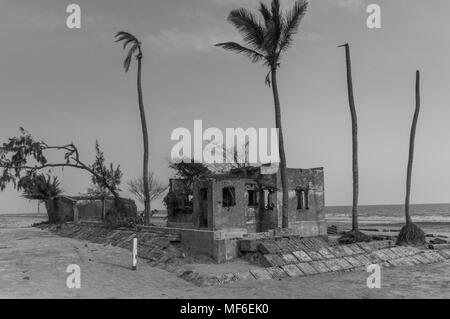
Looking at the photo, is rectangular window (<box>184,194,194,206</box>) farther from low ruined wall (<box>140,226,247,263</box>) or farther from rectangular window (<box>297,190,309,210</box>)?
low ruined wall (<box>140,226,247,263</box>)

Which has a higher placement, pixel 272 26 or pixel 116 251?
pixel 272 26

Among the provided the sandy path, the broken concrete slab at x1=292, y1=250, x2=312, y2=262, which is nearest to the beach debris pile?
the broken concrete slab at x1=292, y1=250, x2=312, y2=262

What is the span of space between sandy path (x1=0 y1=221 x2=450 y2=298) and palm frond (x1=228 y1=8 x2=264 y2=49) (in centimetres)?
955

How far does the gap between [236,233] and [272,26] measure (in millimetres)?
7958

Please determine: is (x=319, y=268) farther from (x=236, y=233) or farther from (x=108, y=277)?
(x=108, y=277)

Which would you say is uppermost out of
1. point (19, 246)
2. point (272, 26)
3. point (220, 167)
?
point (272, 26)

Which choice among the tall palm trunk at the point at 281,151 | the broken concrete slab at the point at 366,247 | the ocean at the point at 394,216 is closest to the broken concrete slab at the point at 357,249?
the broken concrete slab at the point at 366,247

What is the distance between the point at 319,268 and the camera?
12562 mm

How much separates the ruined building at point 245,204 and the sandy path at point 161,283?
9.18ft

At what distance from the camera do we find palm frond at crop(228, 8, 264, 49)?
17.2 metres

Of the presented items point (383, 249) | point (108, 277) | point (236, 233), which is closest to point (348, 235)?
point (383, 249)

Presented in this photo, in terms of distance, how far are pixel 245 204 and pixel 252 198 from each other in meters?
2.35
